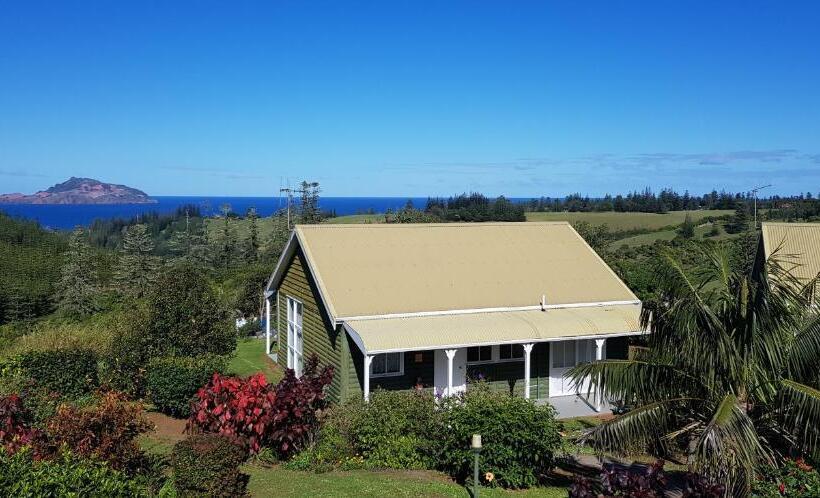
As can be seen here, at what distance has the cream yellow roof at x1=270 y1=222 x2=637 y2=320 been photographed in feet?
63.9

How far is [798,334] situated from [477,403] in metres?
5.36

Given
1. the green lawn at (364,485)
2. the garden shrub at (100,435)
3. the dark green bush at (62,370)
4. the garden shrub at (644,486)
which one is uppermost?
the garden shrub at (644,486)

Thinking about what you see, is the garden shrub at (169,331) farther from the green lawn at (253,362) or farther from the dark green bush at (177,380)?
the green lawn at (253,362)

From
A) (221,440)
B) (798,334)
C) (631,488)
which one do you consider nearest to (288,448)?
(221,440)

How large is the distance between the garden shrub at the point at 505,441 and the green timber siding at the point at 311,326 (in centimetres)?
644

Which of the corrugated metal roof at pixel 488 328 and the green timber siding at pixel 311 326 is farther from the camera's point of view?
the green timber siding at pixel 311 326

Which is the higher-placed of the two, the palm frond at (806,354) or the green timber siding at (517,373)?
the palm frond at (806,354)

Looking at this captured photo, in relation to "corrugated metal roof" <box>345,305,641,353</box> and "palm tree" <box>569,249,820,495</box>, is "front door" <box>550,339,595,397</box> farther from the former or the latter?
"palm tree" <box>569,249,820,495</box>

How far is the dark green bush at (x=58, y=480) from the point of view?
27.2 ft

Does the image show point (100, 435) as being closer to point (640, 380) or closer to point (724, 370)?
point (640, 380)

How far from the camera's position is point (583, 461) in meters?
14.0

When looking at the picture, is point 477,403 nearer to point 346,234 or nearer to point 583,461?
point 583,461

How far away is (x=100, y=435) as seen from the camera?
11742 mm

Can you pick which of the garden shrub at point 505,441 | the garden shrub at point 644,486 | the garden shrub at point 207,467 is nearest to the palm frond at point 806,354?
the garden shrub at point 644,486
